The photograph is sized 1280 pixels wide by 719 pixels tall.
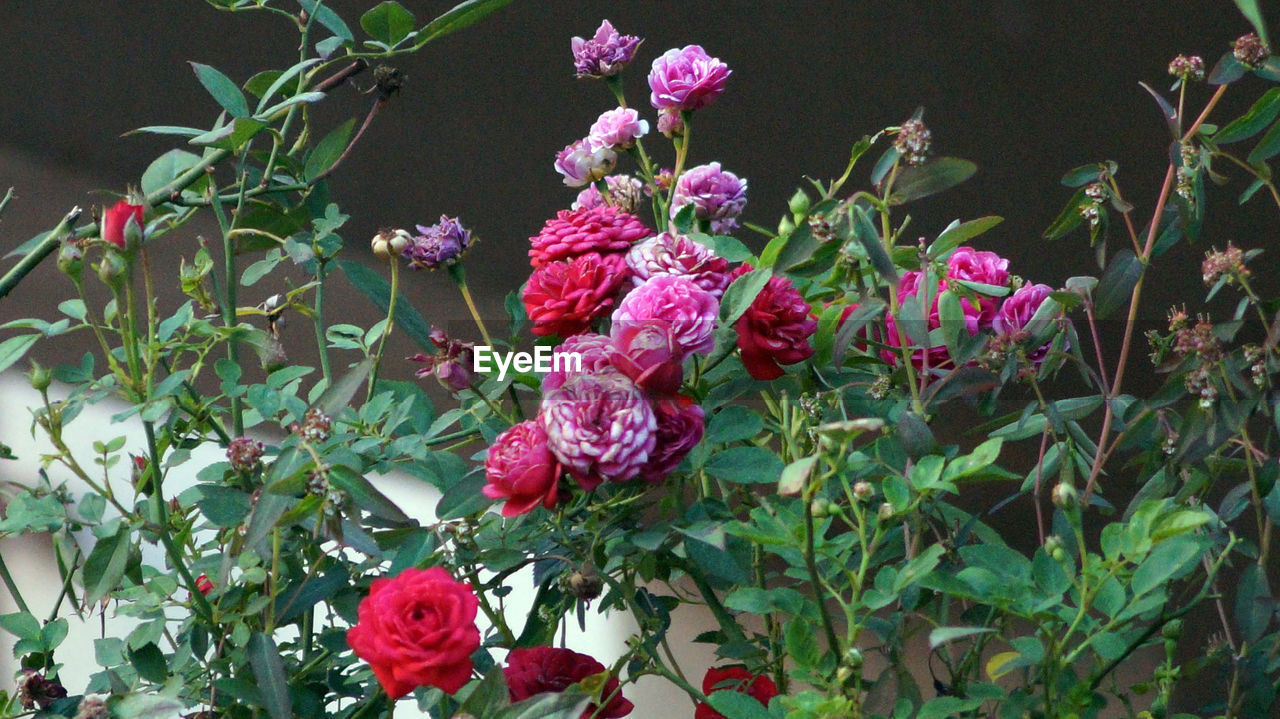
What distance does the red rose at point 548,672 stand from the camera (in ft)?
1.73

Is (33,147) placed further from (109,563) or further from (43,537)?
(109,563)

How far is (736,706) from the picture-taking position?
48 cm

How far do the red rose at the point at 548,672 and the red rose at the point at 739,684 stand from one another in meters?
0.05

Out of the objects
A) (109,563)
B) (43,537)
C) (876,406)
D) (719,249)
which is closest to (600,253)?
(719,249)

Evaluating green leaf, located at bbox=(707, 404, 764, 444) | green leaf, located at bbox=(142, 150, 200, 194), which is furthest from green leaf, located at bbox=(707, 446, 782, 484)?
green leaf, located at bbox=(142, 150, 200, 194)

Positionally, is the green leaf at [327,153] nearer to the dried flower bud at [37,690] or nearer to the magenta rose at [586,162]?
the magenta rose at [586,162]

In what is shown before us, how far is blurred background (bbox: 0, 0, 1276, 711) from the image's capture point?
5.07ft

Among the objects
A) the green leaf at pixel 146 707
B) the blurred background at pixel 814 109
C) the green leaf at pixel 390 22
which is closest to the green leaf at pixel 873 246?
the green leaf at pixel 390 22

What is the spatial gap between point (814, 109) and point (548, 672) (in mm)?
1244

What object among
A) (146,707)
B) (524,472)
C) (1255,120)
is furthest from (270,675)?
(1255,120)

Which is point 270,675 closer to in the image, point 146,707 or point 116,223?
point 146,707

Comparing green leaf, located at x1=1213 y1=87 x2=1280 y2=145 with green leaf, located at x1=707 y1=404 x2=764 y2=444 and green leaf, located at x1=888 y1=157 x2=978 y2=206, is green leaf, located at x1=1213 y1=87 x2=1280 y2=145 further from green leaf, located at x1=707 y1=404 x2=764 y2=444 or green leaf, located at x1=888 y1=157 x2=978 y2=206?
green leaf, located at x1=707 y1=404 x2=764 y2=444

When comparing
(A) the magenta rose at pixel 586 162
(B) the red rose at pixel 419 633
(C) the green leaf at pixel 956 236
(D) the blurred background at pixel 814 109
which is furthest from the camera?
(D) the blurred background at pixel 814 109

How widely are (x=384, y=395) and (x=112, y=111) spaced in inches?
41.5
